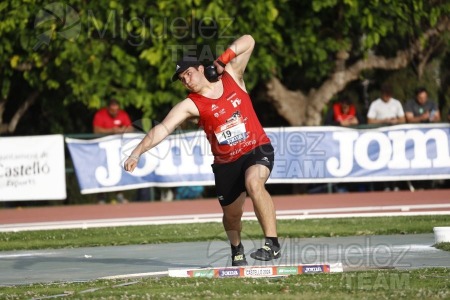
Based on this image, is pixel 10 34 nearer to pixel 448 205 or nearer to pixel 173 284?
pixel 448 205

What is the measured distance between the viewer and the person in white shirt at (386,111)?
23109mm

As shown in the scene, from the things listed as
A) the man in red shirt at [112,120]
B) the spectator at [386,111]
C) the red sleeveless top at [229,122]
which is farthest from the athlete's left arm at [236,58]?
the spectator at [386,111]

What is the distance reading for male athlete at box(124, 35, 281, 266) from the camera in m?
10.9

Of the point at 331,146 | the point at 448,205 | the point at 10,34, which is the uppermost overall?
the point at 10,34

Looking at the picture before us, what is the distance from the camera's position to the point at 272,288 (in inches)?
371

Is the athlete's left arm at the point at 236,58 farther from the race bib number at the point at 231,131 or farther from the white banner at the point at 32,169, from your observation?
the white banner at the point at 32,169

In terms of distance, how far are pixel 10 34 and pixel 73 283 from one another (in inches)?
546

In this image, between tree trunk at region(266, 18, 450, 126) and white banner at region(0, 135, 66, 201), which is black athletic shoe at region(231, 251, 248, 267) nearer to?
white banner at region(0, 135, 66, 201)

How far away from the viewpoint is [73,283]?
10609 millimetres

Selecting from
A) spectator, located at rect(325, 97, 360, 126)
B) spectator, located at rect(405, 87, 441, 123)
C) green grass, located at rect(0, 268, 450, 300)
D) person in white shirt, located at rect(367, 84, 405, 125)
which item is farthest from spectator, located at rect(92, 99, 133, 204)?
green grass, located at rect(0, 268, 450, 300)

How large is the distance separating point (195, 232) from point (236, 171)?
198 inches

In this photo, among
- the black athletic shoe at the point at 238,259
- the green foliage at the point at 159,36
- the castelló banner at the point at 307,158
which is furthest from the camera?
the green foliage at the point at 159,36

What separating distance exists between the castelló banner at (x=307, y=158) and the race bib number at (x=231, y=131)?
10749mm

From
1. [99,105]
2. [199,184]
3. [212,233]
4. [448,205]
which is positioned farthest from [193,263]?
[99,105]
